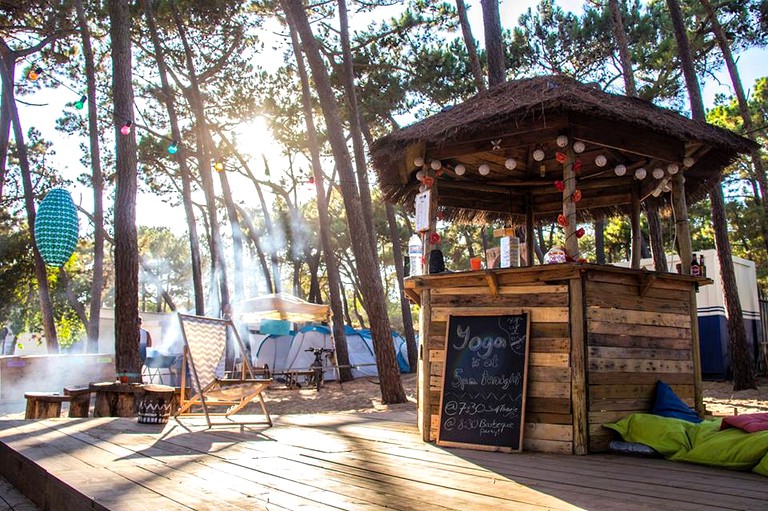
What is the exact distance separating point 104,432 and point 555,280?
3.70 meters

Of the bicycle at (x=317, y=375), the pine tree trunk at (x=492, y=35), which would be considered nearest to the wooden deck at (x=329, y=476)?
the pine tree trunk at (x=492, y=35)

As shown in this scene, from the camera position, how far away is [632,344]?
461 cm

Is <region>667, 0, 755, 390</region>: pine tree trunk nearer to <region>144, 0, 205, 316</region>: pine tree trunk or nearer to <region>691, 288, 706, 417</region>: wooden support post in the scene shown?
<region>691, 288, 706, 417</region>: wooden support post

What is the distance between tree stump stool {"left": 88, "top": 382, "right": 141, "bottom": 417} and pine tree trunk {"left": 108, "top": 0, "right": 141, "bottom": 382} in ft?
1.39

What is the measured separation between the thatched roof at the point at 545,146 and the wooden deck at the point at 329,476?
241 centimetres

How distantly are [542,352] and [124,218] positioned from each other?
6165 mm

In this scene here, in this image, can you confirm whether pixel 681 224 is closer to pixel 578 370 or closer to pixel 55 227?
pixel 578 370

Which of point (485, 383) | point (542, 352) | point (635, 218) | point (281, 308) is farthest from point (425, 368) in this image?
point (281, 308)

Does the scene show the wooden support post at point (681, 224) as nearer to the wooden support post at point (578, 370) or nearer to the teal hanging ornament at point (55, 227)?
the wooden support post at point (578, 370)

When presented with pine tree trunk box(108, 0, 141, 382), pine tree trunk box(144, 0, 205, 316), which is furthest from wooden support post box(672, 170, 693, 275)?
pine tree trunk box(144, 0, 205, 316)

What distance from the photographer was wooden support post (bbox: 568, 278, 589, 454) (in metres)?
4.19

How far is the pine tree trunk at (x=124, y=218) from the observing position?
8031 millimetres

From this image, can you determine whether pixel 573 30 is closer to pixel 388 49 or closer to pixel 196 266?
pixel 388 49

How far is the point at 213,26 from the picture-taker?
15.9m
